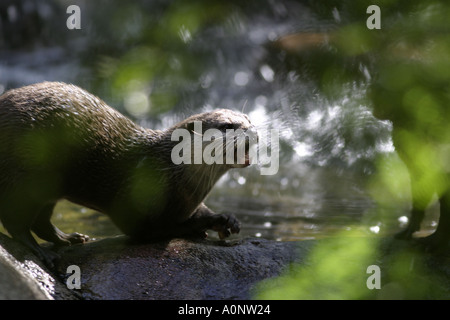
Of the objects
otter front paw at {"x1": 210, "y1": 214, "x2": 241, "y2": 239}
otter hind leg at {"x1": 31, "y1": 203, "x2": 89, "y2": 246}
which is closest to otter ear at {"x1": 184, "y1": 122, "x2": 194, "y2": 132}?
otter front paw at {"x1": 210, "y1": 214, "x2": 241, "y2": 239}

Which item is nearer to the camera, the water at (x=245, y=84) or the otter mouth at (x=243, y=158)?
the water at (x=245, y=84)

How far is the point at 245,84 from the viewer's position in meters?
7.57

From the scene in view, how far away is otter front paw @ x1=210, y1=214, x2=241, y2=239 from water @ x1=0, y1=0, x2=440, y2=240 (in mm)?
611

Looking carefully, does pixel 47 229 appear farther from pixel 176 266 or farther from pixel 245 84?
pixel 245 84

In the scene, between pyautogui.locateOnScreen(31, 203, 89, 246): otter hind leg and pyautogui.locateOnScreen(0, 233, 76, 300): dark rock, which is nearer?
pyautogui.locateOnScreen(0, 233, 76, 300): dark rock

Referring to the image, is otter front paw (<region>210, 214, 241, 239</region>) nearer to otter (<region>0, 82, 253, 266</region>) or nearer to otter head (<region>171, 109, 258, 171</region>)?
otter (<region>0, 82, 253, 266</region>)

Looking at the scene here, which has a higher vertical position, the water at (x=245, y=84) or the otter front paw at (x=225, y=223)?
the water at (x=245, y=84)

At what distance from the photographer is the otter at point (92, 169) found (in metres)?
2.46

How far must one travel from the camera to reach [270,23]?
7281mm

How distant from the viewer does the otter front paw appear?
9.41ft

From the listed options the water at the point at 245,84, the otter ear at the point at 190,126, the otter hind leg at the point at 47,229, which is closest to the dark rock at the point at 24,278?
the otter hind leg at the point at 47,229

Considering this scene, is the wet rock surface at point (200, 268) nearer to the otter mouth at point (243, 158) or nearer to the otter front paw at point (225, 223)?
the otter front paw at point (225, 223)

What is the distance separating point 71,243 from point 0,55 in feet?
23.4

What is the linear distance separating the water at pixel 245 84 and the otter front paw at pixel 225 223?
2.00ft
